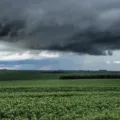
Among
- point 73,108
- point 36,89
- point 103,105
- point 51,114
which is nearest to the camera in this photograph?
point 51,114

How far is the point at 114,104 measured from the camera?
31547 mm

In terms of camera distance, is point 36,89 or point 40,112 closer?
point 40,112

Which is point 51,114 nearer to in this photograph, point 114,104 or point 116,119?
point 116,119

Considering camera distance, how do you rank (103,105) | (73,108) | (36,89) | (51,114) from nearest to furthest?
(51,114)
(73,108)
(103,105)
(36,89)

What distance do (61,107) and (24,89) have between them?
93.8ft

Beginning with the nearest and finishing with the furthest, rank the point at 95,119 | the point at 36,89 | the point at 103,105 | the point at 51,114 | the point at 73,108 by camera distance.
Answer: the point at 95,119 < the point at 51,114 < the point at 73,108 < the point at 103,105 < the point at 36,89

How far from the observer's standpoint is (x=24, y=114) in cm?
2548

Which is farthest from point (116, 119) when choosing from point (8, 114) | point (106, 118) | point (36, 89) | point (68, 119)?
point (36, 89)

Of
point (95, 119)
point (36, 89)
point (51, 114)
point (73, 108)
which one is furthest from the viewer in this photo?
point (36, 89)

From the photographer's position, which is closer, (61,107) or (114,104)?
(61,107)

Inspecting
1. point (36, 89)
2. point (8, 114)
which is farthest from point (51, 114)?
point (36, 89)

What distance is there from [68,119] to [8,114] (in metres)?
5.44

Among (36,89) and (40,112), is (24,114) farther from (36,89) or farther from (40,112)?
(36,89)

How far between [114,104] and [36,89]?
26.2 metres
